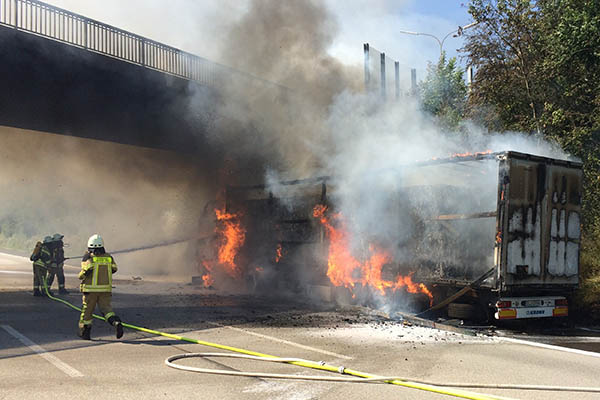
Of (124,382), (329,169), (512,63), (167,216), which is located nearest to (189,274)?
(167,216)

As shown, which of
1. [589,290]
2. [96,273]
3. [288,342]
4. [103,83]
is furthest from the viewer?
[103,83]

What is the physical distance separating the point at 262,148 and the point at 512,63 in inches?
318

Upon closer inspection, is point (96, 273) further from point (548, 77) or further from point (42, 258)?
point (548, 77)

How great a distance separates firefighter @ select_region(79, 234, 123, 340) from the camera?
24.3ft

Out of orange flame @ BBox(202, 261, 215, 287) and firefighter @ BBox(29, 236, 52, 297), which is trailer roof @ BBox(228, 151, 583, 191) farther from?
firefighter @ BBox(29, 236, 52, 297)

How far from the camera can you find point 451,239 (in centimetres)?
960

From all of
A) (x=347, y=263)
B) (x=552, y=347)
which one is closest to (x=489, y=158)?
(x=552, y=347)

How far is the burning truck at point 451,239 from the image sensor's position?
863cm

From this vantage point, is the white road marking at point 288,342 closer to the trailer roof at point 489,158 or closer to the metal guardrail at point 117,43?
the trailer roof at point 489,158

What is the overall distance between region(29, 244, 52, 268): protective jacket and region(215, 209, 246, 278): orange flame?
4233mm

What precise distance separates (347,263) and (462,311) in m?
3.00

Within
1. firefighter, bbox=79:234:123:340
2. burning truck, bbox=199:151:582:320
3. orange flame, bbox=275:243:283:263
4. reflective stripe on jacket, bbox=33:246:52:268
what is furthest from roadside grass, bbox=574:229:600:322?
reflective stripe on jacket, bbox=33:246:52:268

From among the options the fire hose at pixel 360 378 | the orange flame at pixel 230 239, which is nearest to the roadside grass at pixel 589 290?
the fire hose at pixel 360 378

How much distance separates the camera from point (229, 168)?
61.4ft
